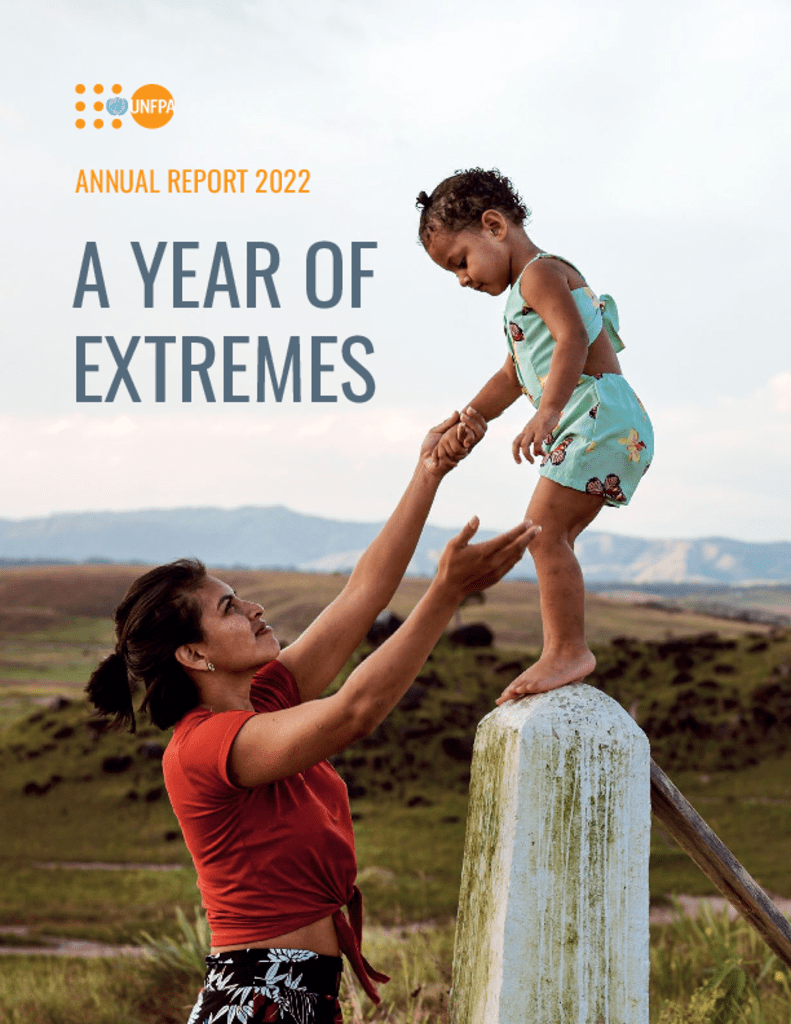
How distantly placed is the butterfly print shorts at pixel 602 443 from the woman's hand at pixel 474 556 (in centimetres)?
92

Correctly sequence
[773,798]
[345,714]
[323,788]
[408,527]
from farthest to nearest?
[773,798], [408,527], [323,788], [345,714]

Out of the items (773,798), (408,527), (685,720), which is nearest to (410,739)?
(685,720)

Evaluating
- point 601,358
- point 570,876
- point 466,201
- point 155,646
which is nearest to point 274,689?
point 155,646

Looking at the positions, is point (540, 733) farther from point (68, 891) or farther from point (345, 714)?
point (68, 891)

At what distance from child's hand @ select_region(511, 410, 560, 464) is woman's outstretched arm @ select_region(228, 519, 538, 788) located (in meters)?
0.71

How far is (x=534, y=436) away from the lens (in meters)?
3.29

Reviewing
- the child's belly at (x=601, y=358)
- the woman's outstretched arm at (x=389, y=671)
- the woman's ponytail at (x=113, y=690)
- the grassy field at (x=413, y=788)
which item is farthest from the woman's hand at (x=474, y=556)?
the grassy field at (x=413, y=788)

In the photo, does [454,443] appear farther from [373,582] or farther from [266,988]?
[266,988]

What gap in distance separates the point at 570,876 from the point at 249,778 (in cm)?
83

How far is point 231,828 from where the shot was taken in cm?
285

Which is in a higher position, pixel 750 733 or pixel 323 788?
pixel 323 788

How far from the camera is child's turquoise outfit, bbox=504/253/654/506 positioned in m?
3.50

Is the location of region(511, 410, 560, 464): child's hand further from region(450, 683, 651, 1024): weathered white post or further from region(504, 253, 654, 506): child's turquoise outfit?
region(450, 683, 651, 1024): weathered white post

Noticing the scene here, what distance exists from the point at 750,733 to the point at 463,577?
61.1 ft
